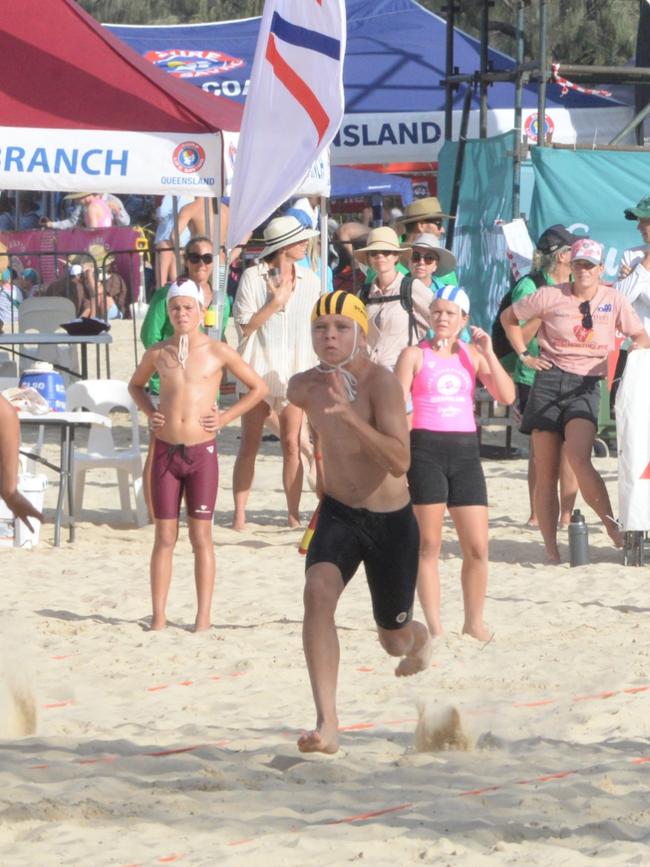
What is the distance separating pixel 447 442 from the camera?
680 cm

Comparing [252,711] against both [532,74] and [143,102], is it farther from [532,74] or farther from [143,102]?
[532,74]

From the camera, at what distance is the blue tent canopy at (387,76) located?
1819cm

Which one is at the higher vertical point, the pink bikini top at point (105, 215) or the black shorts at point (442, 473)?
the pink bikini top at point (105, 215)

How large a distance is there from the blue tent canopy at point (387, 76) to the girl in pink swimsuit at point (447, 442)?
1116cm

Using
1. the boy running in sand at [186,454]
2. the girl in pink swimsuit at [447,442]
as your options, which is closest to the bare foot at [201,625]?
the boy running in sand at [186,454]

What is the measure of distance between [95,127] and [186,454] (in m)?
3.50

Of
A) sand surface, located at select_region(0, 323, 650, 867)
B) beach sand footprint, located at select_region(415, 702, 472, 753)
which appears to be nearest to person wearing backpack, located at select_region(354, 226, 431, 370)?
sand surface, located at select_region(0, 323, 650, 867)

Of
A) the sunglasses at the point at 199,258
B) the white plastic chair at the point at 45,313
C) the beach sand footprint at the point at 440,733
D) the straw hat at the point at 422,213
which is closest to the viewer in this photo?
the beach sand footprint at the point at 440,733

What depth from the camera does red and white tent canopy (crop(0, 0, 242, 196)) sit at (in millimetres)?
9938

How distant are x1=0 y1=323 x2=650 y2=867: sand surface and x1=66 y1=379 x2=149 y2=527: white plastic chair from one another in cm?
99

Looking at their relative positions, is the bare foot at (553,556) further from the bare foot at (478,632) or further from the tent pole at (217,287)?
the tent pole at (217,287)

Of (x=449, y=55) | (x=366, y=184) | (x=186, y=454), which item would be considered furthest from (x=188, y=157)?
(x=366, y=184)

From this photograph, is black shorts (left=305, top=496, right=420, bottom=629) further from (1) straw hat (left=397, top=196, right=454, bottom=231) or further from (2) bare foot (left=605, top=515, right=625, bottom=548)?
(1) straw hat (left=397, top=196, right=454, bottom=231)

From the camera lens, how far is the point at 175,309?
7.49 meters
